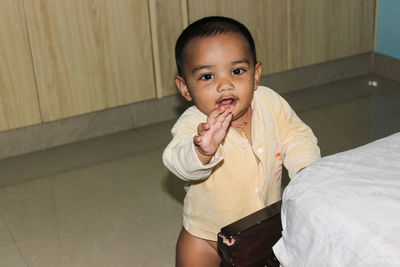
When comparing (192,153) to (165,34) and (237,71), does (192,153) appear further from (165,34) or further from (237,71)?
(165,34)

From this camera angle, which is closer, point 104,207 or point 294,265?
point 294,265

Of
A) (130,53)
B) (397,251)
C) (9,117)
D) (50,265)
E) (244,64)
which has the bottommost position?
(50,265)

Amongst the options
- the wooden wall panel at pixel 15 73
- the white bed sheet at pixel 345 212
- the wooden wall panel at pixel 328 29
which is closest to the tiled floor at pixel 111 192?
the wooden wall panel at pixel 15 73

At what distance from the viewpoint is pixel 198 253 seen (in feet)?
4.77

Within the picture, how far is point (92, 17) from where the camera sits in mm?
2723

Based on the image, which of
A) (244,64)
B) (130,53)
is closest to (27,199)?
(130,53)

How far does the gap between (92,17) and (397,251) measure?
86.2 inches

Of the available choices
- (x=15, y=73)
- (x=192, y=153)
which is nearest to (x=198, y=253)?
(x=192, y=153)

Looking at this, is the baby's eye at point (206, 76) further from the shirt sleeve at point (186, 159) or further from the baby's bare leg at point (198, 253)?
the baby's bare leg at point (198, 253)

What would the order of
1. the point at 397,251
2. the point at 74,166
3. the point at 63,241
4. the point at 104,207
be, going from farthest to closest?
the point at 74,166, the point at 104,207, the point at 63,241, the point at 397,251

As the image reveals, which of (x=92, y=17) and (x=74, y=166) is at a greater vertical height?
(x=92, y=17)

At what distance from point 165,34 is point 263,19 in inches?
24.2

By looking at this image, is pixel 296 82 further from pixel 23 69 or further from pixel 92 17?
pixel 23 69

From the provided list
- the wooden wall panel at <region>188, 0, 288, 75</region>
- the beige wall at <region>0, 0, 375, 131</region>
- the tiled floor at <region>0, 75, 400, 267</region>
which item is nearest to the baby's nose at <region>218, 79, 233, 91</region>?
the tiled floor at <region>0, 75, 400, 267</region>
